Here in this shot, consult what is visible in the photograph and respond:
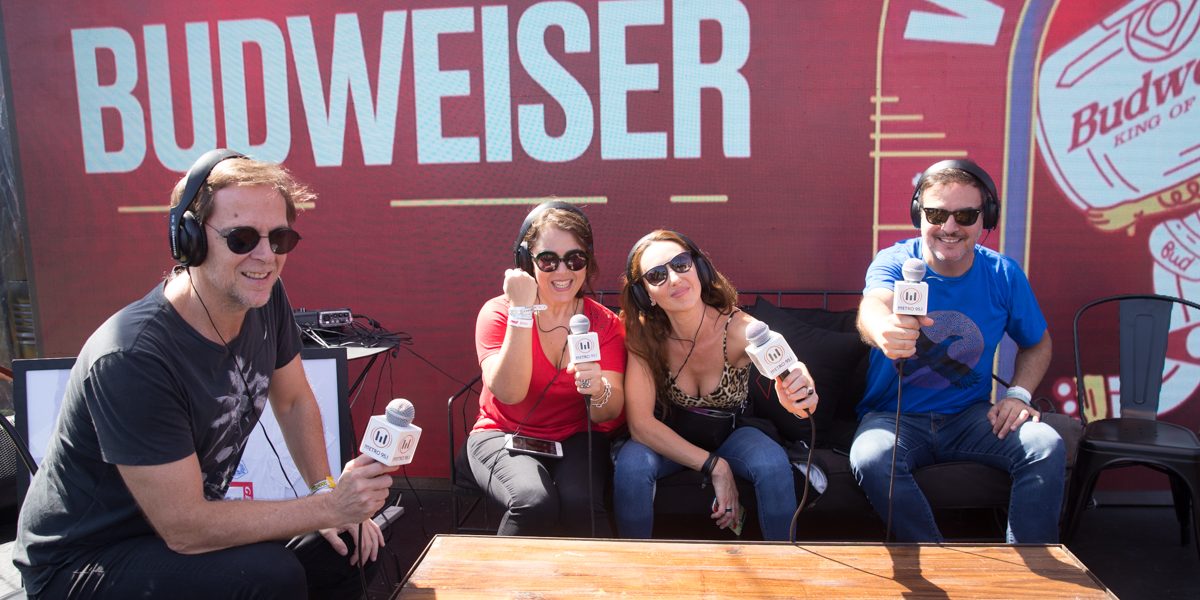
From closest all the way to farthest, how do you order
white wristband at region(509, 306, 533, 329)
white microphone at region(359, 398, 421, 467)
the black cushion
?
1. white microphone at region(359, 398, 421, 467)
2. white wristband at region(509, 306, 533, 329)
3. the black cushion

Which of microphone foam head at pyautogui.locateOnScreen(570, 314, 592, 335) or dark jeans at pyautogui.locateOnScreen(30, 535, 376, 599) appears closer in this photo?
dark jeans at pyautogui.locateOnScreen(30, 535, 376, 599)

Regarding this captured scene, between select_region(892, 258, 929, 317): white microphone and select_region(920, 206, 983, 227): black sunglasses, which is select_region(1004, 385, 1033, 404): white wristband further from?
select_region(892, 258, 929, 317): white microphone

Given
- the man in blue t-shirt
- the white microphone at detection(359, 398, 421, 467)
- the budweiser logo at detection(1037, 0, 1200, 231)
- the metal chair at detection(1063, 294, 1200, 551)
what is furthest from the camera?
the budweiser logo at detection(1037, 0, 1200, 231)

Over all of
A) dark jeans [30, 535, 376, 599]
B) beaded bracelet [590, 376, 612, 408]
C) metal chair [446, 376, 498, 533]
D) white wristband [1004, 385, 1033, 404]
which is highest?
beaded bracelet [590, 376, 612, 408]

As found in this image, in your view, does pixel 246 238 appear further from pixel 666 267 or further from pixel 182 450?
pixel 666 267

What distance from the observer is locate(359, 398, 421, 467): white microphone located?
1.57 meters

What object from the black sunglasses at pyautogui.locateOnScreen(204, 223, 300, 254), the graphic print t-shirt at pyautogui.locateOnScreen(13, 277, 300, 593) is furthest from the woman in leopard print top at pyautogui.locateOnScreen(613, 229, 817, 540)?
the graphic print t-shirt at pyautogui.locateOnScreen(13, 277, 300, 593)

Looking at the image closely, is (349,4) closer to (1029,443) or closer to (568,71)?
(568,71)

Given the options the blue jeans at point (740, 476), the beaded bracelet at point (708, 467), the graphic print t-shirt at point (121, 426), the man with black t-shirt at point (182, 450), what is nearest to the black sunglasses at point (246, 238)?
the man with black t-shirt at point (182, 450)

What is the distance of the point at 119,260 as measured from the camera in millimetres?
4164

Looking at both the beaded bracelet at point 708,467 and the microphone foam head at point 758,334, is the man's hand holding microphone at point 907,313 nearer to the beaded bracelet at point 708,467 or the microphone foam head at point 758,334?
the microphone foam head at point 758,334

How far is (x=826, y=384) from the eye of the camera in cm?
318

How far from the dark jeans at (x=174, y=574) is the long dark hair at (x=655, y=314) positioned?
1454 millimetres

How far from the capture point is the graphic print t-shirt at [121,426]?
5.33 feet
